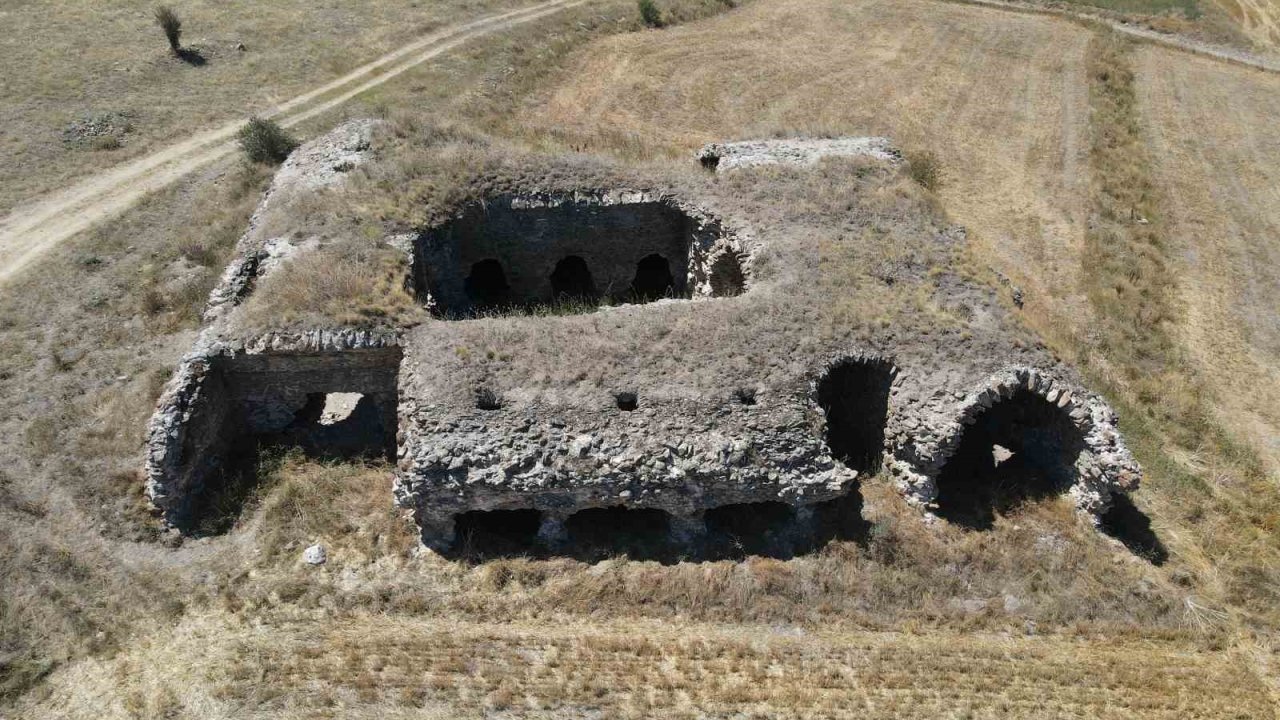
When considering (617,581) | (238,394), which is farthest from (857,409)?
(238,394)

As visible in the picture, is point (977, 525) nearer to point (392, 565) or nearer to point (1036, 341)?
point (1036, 341)

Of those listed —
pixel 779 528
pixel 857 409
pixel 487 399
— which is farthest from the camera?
pixel 857 409

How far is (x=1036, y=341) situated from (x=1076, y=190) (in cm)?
1756

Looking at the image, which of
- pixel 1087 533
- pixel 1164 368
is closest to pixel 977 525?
pixel 1087 533

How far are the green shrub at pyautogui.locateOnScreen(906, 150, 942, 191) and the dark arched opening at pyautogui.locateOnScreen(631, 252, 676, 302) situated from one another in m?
9.30

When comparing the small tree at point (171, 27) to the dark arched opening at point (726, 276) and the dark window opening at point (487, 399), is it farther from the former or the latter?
the dark window opening at point (487, 399)

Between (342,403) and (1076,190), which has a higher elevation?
(1076,190)

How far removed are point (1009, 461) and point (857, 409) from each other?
11.2 feet

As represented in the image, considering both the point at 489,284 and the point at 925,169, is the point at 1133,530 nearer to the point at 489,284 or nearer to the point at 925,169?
the point at 925,169

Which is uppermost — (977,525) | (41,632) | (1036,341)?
(1036,341)

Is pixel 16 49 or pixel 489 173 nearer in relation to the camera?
pixel 489 173

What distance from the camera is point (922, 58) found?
4056 centimetres

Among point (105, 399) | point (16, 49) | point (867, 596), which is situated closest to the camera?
point (867, 596)

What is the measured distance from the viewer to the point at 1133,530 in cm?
1461
